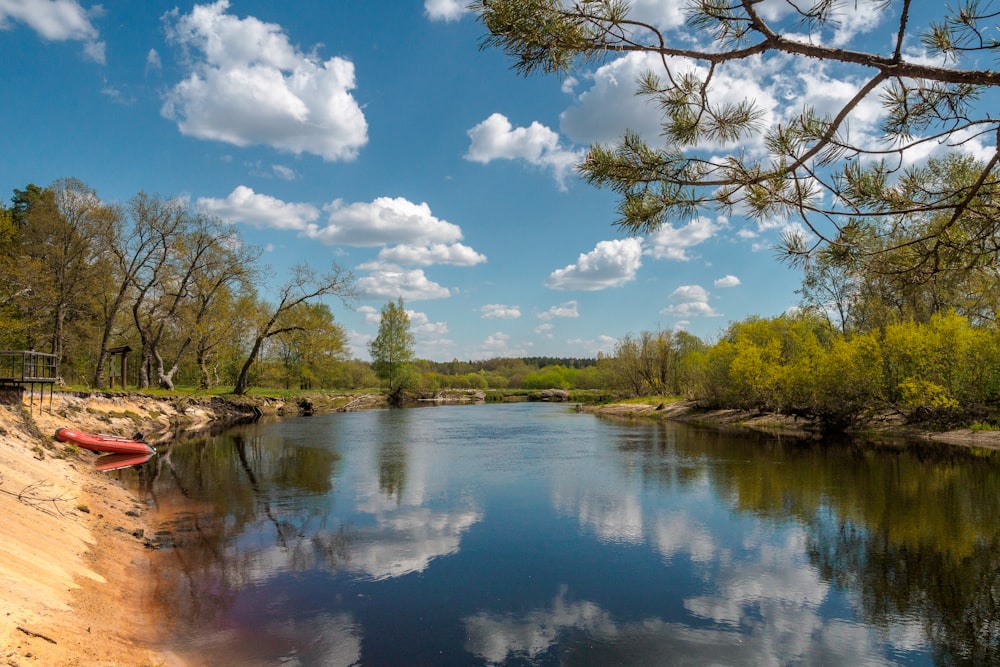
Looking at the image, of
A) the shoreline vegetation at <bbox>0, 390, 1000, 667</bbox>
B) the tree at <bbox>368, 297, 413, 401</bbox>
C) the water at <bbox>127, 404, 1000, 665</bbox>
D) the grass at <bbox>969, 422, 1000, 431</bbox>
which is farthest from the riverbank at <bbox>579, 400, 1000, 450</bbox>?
the tree at <bbox>368, 297, 413, 401</bbox>

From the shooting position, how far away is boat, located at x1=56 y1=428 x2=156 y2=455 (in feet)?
56.2

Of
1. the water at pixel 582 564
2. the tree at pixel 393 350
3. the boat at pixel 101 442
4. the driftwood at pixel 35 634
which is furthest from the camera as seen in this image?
the tree at pixel 393 350

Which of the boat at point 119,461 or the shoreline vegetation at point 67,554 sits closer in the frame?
the shoreline vegetation at point 67,554

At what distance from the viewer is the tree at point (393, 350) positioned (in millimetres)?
63781

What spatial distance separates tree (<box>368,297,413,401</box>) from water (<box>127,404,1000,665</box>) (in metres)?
45.7

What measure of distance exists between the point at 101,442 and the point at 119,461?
943 millimetres

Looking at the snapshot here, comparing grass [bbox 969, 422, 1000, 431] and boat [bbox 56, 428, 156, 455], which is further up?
grass [bbox 969, 422, 1000, 431]

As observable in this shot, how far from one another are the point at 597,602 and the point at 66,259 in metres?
30.5

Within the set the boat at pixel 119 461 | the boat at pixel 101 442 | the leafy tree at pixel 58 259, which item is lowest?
the boat at pixel 119 461

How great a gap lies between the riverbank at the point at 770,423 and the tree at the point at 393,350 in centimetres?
2144

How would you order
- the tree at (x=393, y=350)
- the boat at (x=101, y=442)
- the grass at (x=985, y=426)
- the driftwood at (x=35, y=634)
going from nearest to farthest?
the driftwood at (x=35, y=634), the boat at (x=101, y=442), the grass at (x=985, y=426), the tree at (x=393, y=350)

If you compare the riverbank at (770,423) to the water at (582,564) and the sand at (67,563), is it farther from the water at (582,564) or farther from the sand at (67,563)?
the sand at (67,563)

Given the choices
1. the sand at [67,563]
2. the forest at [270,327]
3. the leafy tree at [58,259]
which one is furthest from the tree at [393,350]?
the sand at [67,563]

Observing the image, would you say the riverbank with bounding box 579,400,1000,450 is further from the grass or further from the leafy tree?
the leafy tree
